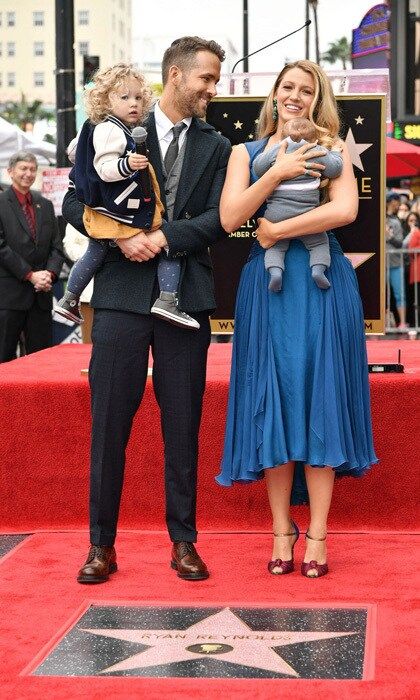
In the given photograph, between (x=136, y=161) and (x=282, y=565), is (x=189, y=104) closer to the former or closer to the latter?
(x=136, y=161)

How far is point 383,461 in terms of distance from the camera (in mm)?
5828

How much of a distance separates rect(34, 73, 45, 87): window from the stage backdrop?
176325 mm

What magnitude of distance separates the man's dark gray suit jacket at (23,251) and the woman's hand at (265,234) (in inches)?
179

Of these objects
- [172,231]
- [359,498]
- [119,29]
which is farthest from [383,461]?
[119,29]

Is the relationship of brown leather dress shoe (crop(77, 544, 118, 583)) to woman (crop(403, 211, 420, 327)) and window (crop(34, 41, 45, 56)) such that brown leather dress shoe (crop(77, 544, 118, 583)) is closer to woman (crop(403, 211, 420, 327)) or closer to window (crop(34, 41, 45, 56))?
woman (crop(403, 211, 420, 327))

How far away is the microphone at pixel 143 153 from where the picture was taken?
4.60 meters

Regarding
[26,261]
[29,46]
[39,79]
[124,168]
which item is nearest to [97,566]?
[124,168]

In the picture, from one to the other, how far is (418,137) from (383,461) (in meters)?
17.6

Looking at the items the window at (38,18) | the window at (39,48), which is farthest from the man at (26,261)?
the window at (38,18)

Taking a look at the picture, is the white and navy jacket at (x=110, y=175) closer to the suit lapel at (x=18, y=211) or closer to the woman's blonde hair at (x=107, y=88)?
the woman's blonde hair at (x=107, y=88)

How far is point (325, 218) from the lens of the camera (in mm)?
4883

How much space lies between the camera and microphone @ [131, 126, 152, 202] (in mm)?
4598

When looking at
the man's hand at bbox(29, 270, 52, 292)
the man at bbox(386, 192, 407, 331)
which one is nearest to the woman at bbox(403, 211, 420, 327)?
the man at bbox(386, 192, 407, 331)

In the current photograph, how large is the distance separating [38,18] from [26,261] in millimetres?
177123
